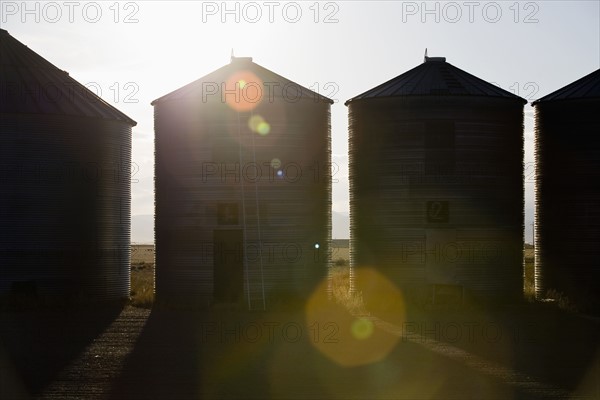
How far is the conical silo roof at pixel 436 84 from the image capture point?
3161 cm

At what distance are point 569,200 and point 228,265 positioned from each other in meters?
12.4

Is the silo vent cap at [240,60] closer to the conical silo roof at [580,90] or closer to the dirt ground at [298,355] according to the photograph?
the dirt ground at [298,355]

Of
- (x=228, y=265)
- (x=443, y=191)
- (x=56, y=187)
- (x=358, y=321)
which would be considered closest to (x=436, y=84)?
(x=443, y=191)

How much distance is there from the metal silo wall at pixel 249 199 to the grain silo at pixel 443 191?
90.4 inches

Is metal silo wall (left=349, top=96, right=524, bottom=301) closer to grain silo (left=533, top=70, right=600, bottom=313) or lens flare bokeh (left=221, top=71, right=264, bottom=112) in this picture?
grain silo (left=533, top=70, right=600, bottom=313)

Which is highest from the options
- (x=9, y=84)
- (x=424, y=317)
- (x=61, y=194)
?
(x=9, y=84)

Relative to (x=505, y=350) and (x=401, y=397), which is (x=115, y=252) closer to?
(x=505, y=350)

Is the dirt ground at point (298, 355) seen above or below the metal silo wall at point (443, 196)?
below

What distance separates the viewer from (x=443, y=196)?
31.2 m

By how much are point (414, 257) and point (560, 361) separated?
11.3 metres

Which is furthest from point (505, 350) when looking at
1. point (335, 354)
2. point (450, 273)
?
point (450, 273)

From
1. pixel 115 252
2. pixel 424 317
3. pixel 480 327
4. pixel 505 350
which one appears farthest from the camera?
pixel 115 252

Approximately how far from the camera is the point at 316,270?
31.8 metres

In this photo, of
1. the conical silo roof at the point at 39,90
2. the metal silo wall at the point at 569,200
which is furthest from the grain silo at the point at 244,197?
the metal silo wall at the point at 569,200
